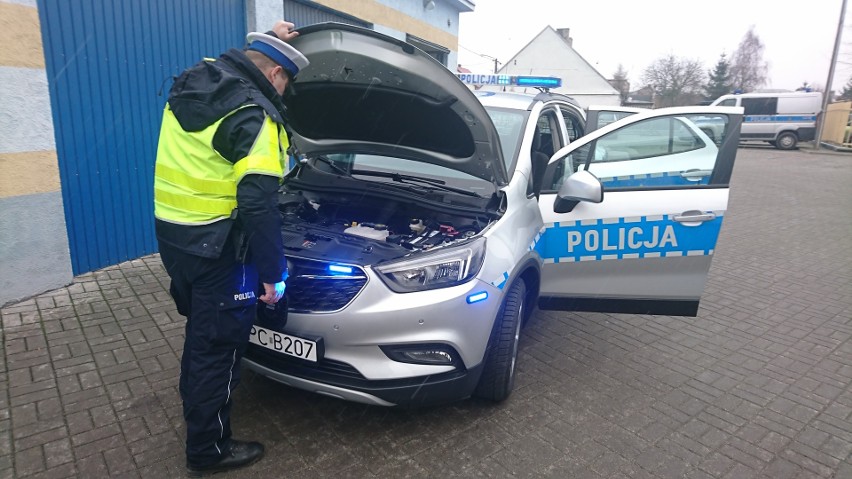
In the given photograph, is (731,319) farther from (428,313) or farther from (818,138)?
(818,138)

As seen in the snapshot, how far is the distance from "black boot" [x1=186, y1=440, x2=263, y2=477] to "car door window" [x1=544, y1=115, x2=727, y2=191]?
240cm

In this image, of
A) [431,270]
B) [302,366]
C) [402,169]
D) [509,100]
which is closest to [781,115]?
[509,100]

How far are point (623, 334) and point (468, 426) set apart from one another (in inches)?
76.8

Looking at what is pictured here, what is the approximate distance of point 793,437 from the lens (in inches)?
120

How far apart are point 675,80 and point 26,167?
164ft

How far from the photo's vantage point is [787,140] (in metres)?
23.2

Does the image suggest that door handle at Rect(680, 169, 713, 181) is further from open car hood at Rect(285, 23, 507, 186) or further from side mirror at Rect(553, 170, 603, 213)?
open car hood at Rect(285, 23, 507, 186)

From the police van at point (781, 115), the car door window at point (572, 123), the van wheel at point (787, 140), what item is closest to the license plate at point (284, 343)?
the car door window at point (572, 123)

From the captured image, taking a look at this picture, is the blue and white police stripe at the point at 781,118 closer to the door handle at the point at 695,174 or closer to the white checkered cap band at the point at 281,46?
the door handle at the point at 695,174

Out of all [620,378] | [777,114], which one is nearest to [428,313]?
[620,378]

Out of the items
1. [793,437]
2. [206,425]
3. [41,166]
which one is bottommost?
[793,437]

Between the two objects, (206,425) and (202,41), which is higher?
(202,41)

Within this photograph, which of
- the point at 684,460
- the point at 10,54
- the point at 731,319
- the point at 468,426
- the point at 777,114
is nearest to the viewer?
the point at 684,460

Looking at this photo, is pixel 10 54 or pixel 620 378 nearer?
pixel 620 378
